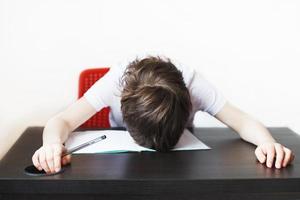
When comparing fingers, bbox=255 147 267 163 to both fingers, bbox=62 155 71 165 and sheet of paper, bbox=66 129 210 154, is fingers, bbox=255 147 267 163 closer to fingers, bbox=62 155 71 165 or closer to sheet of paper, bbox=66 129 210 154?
sheet of paper, bbox=66 129 210 154

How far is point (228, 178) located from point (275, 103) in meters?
1.04

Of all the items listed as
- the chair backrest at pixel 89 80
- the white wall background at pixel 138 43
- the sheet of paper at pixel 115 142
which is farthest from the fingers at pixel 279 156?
the white wall background at pixel 138 43

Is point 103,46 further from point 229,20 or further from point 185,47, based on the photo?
point 229,20

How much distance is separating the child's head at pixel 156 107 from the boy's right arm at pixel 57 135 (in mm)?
161

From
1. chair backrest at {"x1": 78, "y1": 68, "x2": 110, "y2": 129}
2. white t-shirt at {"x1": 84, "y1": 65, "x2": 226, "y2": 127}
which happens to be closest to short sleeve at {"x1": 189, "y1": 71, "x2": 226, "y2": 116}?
white t-shirt at {"x1": 84, "y1": 65, "x2": 226, "y2": 127}

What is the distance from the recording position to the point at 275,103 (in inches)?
65.8

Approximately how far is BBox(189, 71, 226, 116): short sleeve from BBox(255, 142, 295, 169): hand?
24 cm

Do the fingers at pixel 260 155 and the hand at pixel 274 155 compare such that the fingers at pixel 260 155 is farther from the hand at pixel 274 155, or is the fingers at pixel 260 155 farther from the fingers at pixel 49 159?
the fingers at pixel 49 159

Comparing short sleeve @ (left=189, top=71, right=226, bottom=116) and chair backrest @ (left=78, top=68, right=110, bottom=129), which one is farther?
chair backrest @ (left=78, top=68, right=110, bottom=129)

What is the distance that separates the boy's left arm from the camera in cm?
82

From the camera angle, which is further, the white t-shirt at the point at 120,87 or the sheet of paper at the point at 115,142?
the white t-shirt at the point at 120,87

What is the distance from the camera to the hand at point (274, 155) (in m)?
0.81

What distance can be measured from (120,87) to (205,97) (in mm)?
240

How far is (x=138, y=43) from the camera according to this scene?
5.12 feet
